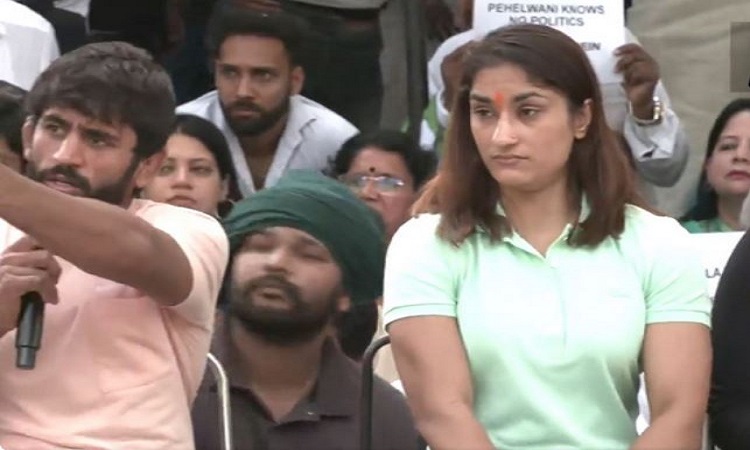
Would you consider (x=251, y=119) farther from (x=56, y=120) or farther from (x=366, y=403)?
(x=56, y=120)

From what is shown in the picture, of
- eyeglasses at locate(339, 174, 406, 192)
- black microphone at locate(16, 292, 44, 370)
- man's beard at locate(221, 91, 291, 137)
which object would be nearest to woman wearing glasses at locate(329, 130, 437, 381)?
eyeglasses at locate(339, 174, 406, 192)

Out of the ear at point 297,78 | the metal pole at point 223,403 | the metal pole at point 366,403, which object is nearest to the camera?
the metal pole at point 223,403

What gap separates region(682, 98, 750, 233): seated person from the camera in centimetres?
756

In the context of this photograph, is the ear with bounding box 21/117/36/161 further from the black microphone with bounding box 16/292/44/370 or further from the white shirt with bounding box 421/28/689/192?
the white shirt with bounding box 421/28/689/192

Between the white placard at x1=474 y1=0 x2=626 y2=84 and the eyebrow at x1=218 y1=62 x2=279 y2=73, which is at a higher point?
the white placard at x1=474 y1=0 x2=626 y2=84

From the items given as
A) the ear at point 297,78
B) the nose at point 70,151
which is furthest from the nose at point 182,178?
the nose at point 70,151

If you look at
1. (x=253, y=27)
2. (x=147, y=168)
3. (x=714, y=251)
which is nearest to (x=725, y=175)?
(x=714, y=251)

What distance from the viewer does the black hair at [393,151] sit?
7465 mm

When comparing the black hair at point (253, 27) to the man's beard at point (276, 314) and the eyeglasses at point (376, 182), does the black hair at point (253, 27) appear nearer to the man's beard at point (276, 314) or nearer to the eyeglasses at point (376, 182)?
the eyeglasses at point (376, 182)

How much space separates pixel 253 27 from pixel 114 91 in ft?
10.6

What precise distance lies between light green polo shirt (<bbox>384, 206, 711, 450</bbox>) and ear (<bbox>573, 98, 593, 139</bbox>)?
0.83 ft

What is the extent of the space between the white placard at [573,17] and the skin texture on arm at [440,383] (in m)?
2.76

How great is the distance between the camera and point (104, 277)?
14.5 feet

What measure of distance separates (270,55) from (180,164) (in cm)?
86
